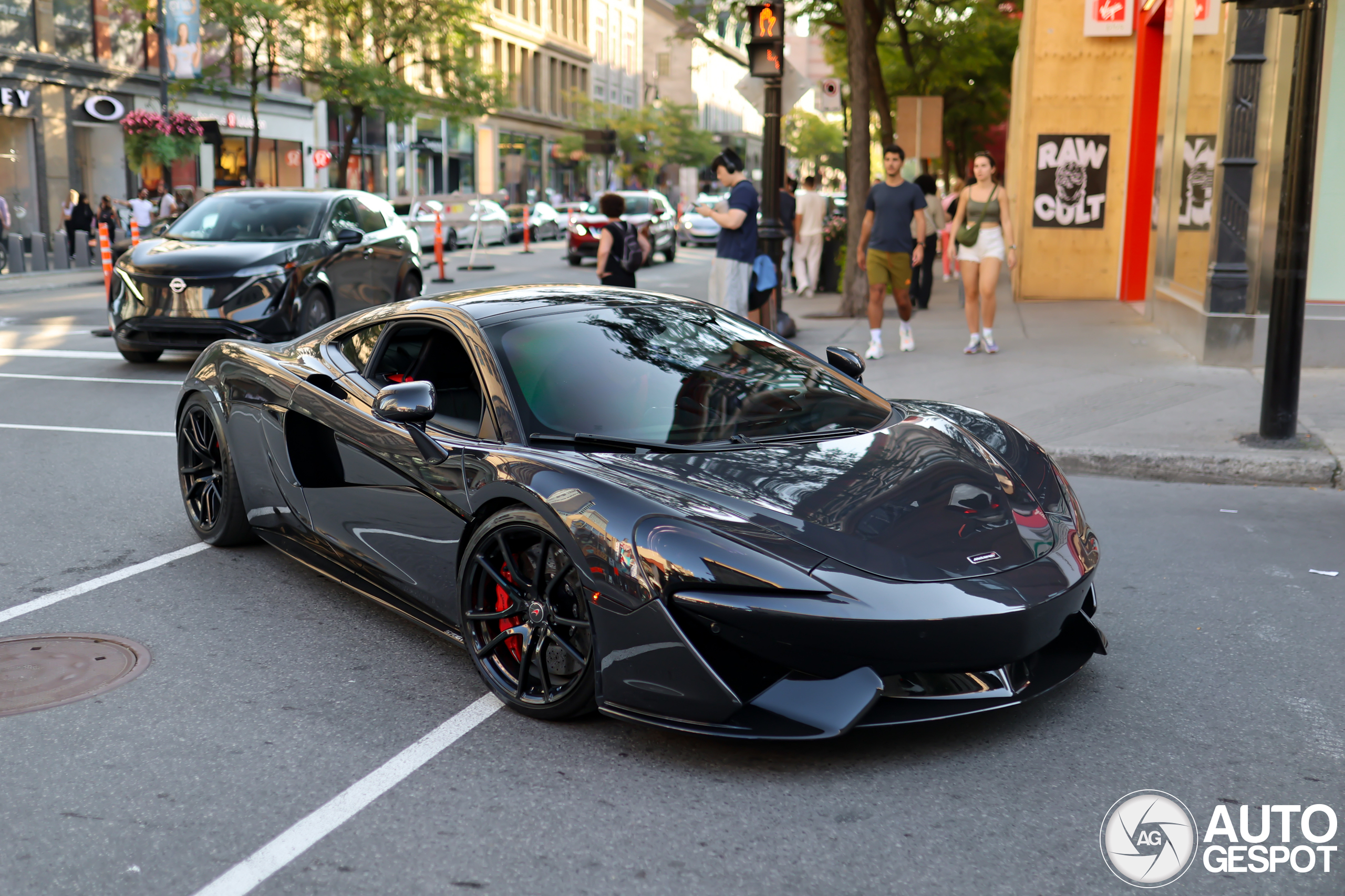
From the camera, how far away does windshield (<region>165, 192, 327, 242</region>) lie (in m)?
12.3

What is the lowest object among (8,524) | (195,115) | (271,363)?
(8,524)

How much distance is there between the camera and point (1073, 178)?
18484 mm

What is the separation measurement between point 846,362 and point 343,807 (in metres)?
2.80

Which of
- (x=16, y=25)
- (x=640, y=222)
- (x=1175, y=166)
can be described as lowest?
(x=640, y=222)

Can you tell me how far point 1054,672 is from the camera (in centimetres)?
365

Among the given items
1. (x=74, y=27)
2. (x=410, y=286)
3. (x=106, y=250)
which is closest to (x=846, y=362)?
(x=410, y=286)

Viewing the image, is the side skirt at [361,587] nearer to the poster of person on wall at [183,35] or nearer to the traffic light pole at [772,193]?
the traffic light pole at [772,193]

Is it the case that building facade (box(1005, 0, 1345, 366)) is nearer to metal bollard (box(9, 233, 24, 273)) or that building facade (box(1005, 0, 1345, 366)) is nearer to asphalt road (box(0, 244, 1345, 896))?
asphalt road (box(0, 244, 1345, 896))

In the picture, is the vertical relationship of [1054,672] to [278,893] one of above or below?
above

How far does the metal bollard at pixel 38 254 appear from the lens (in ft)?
81.0

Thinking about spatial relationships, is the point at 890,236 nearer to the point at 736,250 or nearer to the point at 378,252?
the point at 736,250

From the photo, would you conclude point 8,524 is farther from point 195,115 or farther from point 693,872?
point 195,115

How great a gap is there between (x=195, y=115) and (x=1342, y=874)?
4196 centimetres

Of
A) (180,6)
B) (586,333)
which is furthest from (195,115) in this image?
(586,333)
